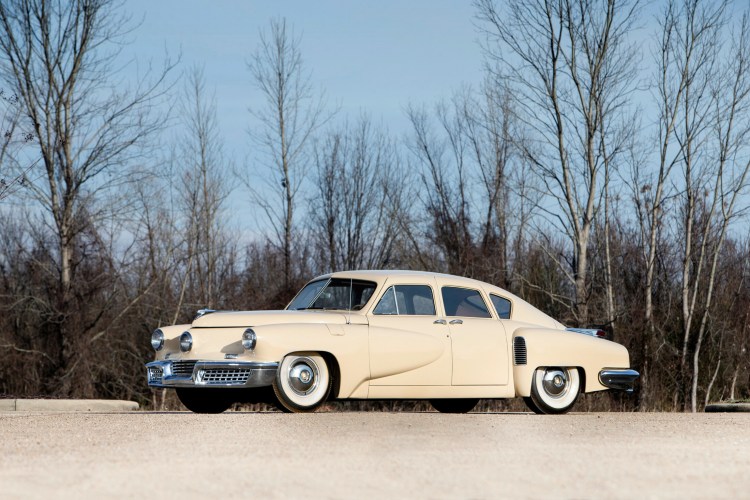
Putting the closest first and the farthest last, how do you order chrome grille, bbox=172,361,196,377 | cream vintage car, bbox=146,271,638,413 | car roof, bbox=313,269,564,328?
cream vintage car, bbox=146,271,638,413
chrome grille, bbox=172,361,196,377
car roof, bbox=313,269,564,328

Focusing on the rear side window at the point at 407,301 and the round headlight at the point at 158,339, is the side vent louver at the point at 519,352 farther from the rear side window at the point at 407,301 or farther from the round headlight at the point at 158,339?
the round headlight at the point at 158,339

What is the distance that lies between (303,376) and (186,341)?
1.22 meters

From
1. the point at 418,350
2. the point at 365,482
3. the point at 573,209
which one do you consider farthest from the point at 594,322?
the point at 365,482

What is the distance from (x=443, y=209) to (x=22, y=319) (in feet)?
46.4

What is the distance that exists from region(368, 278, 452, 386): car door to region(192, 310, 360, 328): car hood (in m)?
0.47

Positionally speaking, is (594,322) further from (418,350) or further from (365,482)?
(365,482)

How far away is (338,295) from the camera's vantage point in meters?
11.5

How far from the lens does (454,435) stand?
27.7 ft

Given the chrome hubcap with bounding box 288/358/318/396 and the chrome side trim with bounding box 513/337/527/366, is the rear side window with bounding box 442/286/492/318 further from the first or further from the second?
the chrome hubcap with bounding box 288/358/318/396

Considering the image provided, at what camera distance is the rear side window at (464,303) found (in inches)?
462

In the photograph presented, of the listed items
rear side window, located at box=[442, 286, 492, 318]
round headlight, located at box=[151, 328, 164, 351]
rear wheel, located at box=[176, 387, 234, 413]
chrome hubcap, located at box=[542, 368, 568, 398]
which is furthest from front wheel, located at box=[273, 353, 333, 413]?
chrome hubcap, located at box=[542, 368, 568, 398]

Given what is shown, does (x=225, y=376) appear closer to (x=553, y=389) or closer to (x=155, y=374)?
(x=155, y=374)

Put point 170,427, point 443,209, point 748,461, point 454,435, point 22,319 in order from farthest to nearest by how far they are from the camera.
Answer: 1. point 443,209
2. point 22,319
3. point 170,427
4. point 454,435
5. point 748,461

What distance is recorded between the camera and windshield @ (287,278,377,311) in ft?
37.2
